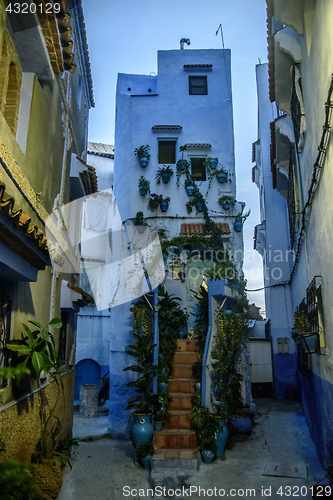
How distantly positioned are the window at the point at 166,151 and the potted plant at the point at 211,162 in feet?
3.93

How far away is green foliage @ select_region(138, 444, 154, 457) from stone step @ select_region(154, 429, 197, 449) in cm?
22

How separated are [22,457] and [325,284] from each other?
4853 mm

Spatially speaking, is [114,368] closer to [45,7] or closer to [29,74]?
[29,74]

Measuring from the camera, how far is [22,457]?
5.18 meters

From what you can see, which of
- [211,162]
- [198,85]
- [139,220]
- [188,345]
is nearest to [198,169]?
[211,162]

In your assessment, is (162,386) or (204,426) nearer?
(204,426)

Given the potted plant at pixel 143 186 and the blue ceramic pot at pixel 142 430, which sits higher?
the potted plant at pixel 143 186

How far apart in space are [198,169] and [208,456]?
31.7 ft

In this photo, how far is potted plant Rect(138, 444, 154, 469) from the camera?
7.88m

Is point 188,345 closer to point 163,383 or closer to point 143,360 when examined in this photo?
point 143,360

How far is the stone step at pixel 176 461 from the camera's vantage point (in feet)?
24.5

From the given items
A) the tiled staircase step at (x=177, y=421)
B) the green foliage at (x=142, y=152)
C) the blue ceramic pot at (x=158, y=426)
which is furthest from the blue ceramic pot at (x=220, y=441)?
the green foliage at (x=142, y=152)

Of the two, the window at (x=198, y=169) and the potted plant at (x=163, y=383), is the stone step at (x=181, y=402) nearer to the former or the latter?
the potted plant at (x=163, y=383)

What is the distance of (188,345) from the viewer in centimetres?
1063
